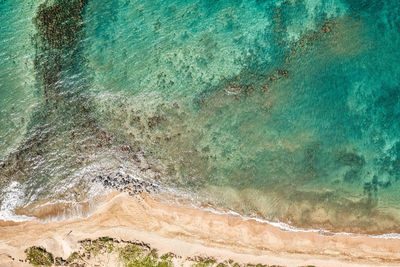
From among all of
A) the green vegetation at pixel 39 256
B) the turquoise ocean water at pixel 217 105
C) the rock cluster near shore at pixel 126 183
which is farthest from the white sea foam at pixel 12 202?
the rock cluster near shore at pixel 126 183

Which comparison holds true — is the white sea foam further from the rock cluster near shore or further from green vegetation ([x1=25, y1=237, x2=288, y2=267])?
the rock cluster near shore

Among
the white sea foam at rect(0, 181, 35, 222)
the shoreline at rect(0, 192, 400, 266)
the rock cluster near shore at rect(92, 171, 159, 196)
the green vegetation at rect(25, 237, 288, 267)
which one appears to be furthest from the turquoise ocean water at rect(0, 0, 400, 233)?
the green vegetation at rect(25, 237, 288, 267)

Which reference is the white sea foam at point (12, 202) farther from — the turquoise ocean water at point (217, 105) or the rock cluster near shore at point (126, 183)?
the rock cluster near shore at point (126, 183)

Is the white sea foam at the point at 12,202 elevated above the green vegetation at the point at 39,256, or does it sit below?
above

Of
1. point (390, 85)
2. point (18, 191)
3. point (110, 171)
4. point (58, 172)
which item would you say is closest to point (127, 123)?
point (110, 171)

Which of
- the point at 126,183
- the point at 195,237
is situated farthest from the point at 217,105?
the point at 195,237

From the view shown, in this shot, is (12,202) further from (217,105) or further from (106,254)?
(217,105)
